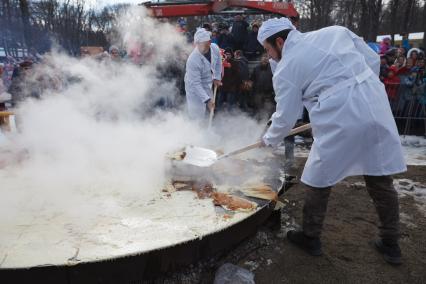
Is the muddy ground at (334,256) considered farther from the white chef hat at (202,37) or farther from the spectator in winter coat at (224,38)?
the spectator in winter coat at (224,38)

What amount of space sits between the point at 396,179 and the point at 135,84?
5.30 metres

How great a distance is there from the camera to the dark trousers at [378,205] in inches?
118

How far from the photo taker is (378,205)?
309cm

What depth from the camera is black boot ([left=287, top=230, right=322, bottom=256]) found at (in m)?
3.25

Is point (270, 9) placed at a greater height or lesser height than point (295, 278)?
greater

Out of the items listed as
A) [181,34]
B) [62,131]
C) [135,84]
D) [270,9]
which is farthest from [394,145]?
[270,9]

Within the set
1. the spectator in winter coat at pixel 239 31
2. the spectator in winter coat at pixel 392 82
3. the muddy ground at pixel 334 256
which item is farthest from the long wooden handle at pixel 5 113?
the spectator in winter coat at pixel 392 82

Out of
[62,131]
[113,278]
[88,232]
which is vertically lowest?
[113,278]

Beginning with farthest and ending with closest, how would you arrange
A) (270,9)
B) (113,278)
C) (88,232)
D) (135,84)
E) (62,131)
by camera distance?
(270,9), (135,84), (62,131), (88,232), (113,278)

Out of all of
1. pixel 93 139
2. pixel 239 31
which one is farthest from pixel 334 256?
pixel 239 31

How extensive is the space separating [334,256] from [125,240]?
1.93 meters

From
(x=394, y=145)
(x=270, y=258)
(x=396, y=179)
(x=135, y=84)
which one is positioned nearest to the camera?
(x=394, y=145)

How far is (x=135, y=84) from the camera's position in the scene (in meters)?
7.57

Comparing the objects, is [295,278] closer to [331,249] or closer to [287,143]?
[331,249]
